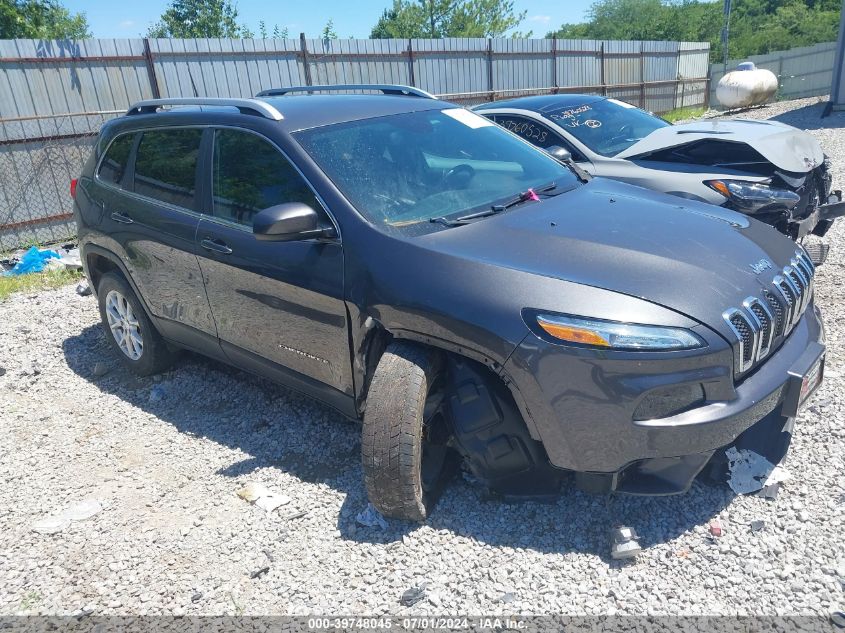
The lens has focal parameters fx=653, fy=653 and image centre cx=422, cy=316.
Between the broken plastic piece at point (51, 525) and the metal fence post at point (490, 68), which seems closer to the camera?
the broken plastic piece at point (51, 525)

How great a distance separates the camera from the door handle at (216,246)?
11.9ft

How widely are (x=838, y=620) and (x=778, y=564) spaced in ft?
0.98

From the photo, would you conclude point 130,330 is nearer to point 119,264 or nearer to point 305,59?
point 119,264

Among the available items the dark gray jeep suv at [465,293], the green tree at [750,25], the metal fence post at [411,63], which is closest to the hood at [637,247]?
the dark gray jeep suv at [465,293]

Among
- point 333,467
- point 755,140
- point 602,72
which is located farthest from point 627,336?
point 602,72

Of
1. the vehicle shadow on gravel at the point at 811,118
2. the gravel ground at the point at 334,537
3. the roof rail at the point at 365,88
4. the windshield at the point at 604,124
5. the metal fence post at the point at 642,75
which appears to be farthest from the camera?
the metal fence post at the point at 642,75

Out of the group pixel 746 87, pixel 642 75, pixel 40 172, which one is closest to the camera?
pixel 40 172

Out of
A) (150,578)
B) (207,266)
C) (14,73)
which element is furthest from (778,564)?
(14,73)

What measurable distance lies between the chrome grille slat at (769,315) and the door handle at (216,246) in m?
2.54

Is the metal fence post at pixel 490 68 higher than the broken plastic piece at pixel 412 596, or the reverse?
the metal fence post at pixel 490 68

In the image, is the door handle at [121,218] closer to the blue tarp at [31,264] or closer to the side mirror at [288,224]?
the side mirror at [288,224]

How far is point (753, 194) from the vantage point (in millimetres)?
5121

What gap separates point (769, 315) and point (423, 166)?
1.83 m

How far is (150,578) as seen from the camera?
2.88 metres
